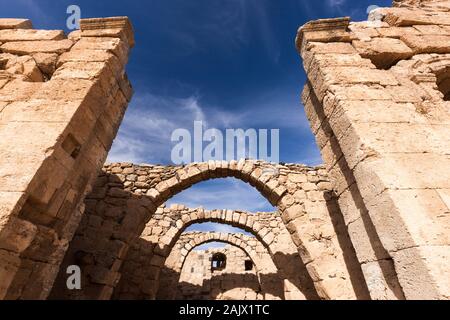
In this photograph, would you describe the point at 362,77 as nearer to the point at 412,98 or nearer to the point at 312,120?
the point at 412,98

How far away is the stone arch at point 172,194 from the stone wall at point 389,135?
263 cm

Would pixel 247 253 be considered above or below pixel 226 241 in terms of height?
below

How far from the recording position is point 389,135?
290 centimetres

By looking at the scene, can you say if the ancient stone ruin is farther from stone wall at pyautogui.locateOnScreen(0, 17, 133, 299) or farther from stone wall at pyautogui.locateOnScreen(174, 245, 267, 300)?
stone wall at pyautogui.locateOnScreen(174, 245, 267, 300)

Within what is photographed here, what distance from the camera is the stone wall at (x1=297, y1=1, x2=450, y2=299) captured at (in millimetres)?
2217

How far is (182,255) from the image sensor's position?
1228cm

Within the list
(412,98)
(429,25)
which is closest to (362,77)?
(412,98)

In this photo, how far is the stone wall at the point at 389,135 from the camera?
2217 mm

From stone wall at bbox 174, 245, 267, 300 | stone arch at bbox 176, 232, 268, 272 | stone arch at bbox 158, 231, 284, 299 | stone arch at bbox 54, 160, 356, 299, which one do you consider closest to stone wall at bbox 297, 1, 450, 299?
stone arch at bbox 54, 160, 356, 299

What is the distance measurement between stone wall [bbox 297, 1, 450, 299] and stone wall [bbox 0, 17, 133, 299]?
3199mm

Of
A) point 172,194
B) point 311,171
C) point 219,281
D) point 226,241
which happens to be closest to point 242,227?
point 226,241

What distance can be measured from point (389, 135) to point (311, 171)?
4684 millimetres

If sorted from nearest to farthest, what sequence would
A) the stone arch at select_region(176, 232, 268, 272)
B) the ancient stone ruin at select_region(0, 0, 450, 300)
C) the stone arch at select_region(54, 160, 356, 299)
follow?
the ancient stone ruin at select_region(0, 0, 450, 300), the stone arch at select_region(54, 160, 356, 299), the stone arch at select_region(176, 232, 268, 272)

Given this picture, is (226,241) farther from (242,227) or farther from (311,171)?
(311,171)
